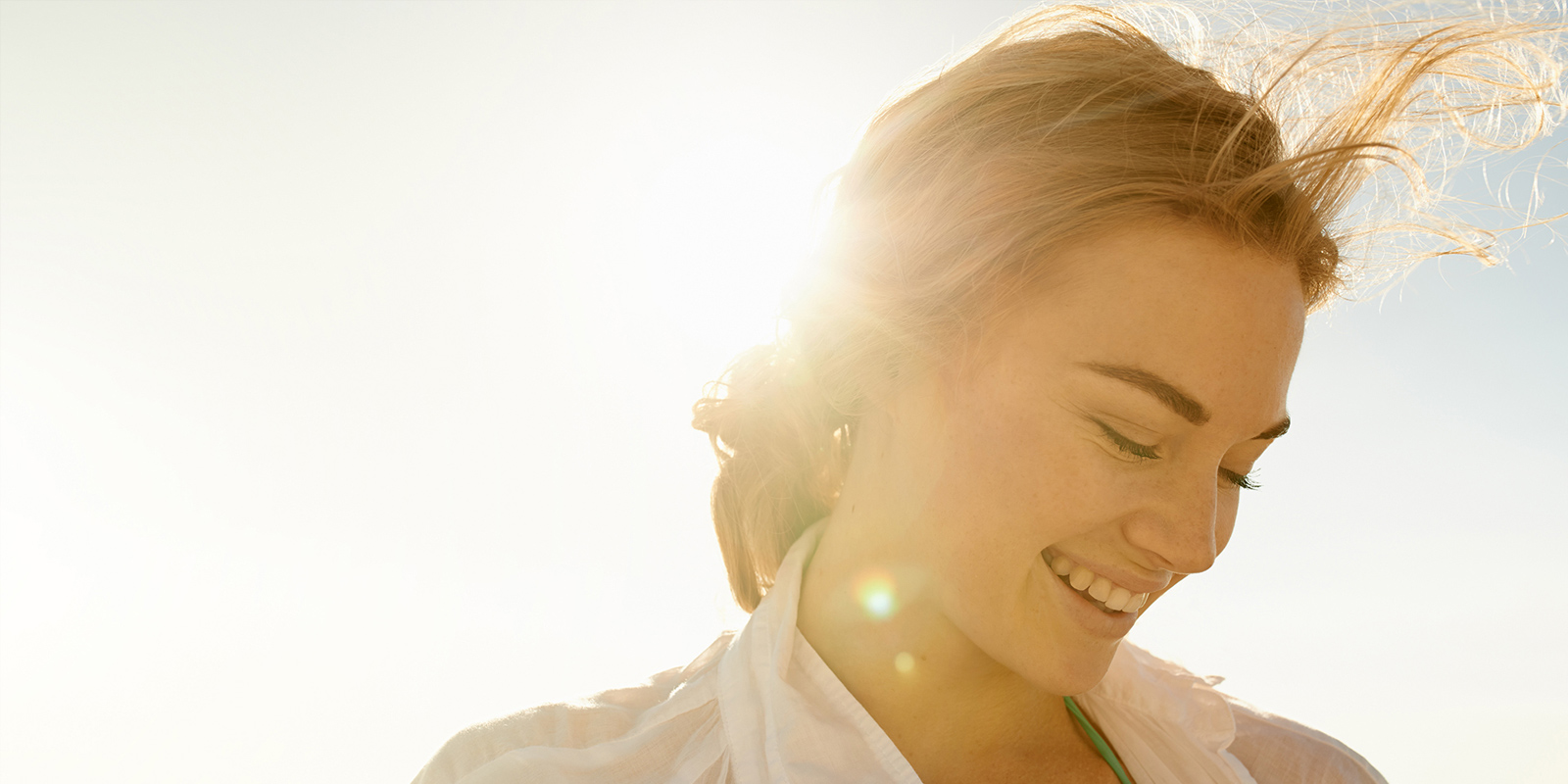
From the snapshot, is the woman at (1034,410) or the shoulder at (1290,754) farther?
the shoulder at (1290,754)

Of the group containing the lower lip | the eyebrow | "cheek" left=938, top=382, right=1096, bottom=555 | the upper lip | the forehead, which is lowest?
the lower lip

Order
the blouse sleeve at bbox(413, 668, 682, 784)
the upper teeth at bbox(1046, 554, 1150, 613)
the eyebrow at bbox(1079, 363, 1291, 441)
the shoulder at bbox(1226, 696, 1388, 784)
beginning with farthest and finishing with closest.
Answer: the shoulder at bbox(1226, 696, 1388, 784) → the blouse sleeve at bbox(413, 668, 682, 784) → the upper teeth at bbox(1046, 554, 1150, 613) → the eyebrow at bbox(1079, 363, 1291, 441)

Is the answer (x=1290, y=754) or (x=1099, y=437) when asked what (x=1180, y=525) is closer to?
(x=1099, y=437)

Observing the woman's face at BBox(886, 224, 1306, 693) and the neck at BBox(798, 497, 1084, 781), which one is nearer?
the woman's face at BBox(886, 224, 1306, 693)

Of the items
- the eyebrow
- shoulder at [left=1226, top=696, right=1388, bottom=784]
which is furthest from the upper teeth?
shoulder at [left=1226, top=696, right=1388, bottom=784]

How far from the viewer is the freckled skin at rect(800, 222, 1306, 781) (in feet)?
4.79

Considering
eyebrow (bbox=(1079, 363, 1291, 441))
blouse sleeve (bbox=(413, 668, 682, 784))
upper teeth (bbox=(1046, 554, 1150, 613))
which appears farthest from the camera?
blouse sleeve (bbox=(413, 668, 682, 784))

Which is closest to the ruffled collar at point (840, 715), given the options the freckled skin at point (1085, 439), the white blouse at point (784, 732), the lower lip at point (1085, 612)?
the white blouse at point (784, 732)

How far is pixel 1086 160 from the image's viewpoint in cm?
162

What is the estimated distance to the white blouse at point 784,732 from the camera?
1.64 metres

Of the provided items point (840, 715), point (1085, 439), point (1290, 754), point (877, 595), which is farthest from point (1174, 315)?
point (1290, 754)

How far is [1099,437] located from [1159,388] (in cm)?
12

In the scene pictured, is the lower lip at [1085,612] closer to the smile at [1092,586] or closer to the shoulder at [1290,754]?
the smile at [1092,586]

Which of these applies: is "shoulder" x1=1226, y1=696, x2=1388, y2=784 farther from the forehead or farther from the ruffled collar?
the forehead
